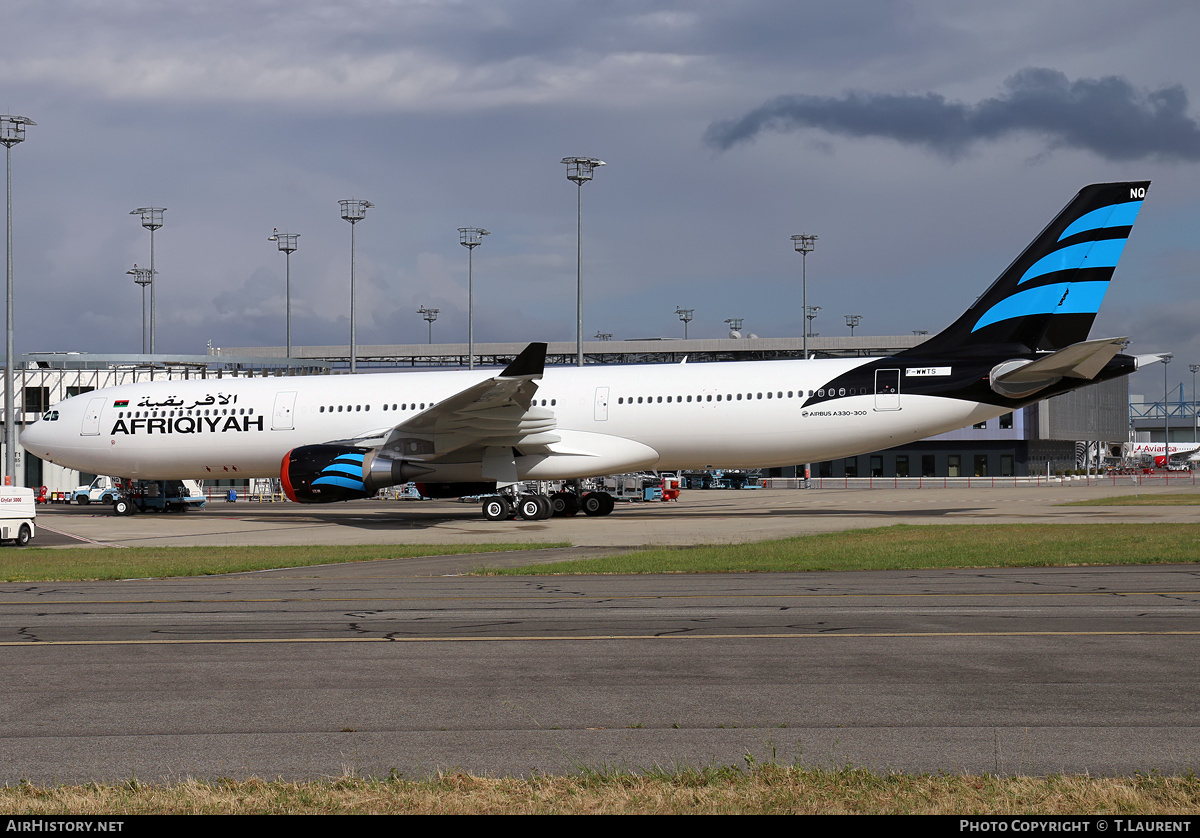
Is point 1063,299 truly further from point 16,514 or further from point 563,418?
point 16,514

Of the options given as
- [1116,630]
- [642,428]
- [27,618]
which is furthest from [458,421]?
[1116,630]

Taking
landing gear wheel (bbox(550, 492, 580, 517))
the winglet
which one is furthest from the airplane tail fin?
landing gear wheel (bbox(550, 492, 580, 517))

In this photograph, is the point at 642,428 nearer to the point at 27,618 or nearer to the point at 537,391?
the point at 537,391

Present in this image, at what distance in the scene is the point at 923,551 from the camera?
65.1 feet

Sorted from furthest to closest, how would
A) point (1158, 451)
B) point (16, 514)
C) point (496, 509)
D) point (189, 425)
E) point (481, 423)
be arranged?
point (1158, 451) < point (189, 425) < point (496, 509) < point (481, 423) < point (16, 514)

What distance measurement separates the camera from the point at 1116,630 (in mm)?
10766

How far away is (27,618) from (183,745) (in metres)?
7.15

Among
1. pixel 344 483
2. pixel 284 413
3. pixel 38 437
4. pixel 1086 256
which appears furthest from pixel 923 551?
pixel 38 437

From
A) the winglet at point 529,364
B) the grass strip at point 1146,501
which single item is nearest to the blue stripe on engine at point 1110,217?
the grass strip at point 1146,501

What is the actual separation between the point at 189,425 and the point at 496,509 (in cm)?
1055

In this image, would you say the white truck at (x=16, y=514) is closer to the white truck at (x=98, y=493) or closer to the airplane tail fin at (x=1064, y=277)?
the airplane tail fin at (x=1064, y=277)

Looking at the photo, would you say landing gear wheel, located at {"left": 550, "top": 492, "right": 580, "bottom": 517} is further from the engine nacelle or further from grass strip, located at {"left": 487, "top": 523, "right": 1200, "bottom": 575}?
grass strip, located at {"left": 487, "top": 523, "right": 1200, "bottom": 575}

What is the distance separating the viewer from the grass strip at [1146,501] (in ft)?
122

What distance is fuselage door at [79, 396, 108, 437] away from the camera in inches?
1411
